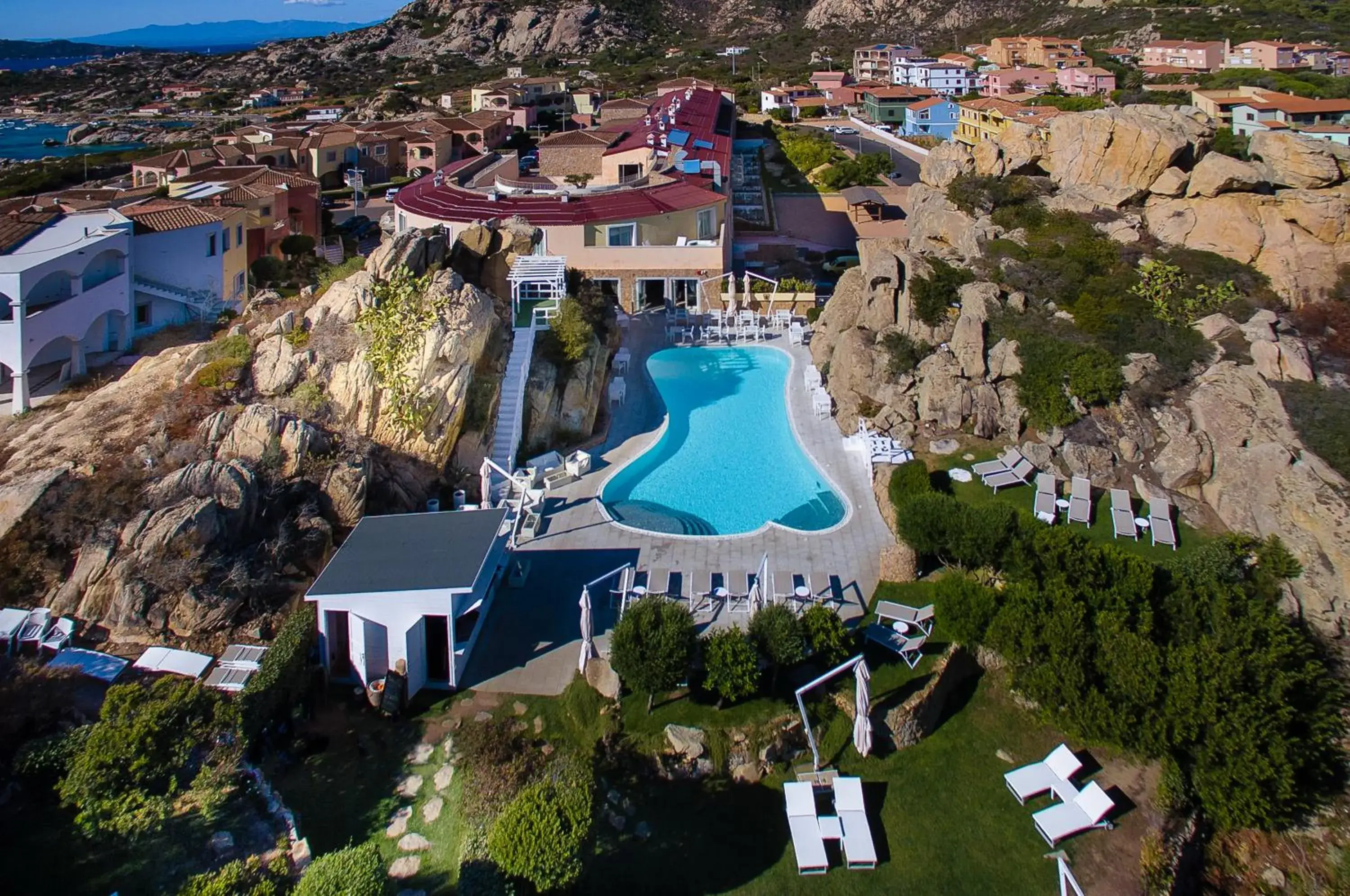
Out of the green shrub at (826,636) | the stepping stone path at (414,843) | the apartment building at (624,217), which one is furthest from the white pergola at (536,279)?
the stepping stone path at (414,843)

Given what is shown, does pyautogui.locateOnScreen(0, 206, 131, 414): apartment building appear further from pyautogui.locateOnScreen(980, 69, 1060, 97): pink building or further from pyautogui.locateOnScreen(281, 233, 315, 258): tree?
pyautogui.locateOnScreen(980, 69, 1060, 97): pink building

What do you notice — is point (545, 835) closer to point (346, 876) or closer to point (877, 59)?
point (346, 876)

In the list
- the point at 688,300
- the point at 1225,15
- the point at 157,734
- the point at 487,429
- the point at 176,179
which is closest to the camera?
the point at 157,734

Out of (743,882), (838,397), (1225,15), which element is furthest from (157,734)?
(1225,15)

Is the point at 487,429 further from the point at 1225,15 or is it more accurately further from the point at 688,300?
the point at 1225,15

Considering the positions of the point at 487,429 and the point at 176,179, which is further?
the point at 176,179

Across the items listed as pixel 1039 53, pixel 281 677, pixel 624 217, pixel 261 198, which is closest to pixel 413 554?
pixel 281 677
